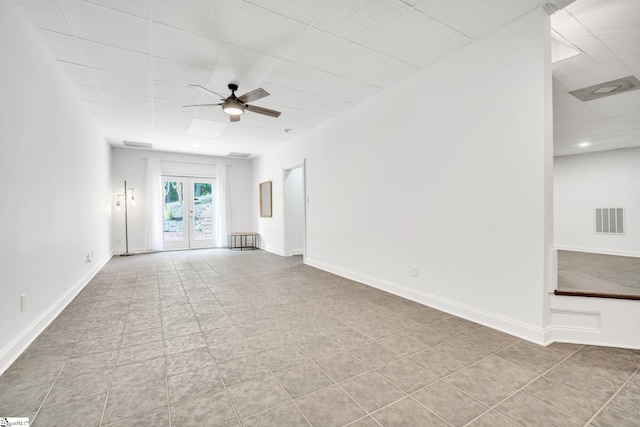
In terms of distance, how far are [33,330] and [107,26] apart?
272 centimetres

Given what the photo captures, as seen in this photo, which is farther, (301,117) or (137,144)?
(137,144)

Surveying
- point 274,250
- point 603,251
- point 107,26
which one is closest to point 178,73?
point 107,26

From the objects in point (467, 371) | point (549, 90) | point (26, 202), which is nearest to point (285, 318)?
point (467, 371)

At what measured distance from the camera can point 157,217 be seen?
25.2 ft

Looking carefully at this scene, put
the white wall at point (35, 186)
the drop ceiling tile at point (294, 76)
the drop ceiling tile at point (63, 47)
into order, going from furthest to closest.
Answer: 1. the drop ceiling tile at point (294, 76)
2. the drop ceiling tile at point (63, 47)
3. the white wall at point (35, 186)

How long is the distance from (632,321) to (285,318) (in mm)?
2923

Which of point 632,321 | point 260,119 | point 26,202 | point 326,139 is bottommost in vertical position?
point 632,321

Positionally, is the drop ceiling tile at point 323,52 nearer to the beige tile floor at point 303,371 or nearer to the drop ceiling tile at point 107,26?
the drop ceiling tile at point 107,26

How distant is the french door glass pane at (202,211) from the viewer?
8406 mm

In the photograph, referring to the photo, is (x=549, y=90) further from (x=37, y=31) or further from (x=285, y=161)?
(x=285, y=161)

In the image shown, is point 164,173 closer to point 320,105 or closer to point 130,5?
point 320,105

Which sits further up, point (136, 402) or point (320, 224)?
point (320, 224)

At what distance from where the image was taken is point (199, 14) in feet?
7.91

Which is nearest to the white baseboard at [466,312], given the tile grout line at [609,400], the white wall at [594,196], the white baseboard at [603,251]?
the tile grout line at [609,400]
